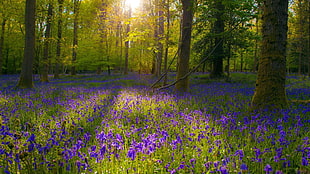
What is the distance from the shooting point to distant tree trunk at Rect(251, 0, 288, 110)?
4262 millimetres

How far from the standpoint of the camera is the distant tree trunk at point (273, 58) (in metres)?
4.26

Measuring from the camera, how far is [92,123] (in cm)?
384

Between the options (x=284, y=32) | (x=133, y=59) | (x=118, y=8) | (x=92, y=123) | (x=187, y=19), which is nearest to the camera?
(x=92, y=123)

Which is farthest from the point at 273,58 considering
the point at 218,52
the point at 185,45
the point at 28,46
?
the point at 28,46

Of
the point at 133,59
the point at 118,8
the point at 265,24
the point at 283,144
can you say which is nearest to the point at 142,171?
the point at 283,144

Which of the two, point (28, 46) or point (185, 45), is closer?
point (185, 45)

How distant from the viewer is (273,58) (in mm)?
4316

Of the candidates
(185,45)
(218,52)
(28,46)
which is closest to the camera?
(185,45)

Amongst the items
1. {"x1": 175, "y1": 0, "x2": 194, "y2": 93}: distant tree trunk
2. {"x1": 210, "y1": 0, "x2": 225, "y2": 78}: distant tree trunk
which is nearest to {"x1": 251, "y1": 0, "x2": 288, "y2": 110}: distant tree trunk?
{"x1": 175, "y1": 0, "x2": 194, "y2": 93}: distant tree trunk

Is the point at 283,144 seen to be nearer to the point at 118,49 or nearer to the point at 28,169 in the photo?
the point at 28,169

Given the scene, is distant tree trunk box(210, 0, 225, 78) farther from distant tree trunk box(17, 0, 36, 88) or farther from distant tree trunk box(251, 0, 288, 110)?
distant tree trunk box(17, 0, 36, 88)

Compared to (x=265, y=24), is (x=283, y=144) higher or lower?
lower

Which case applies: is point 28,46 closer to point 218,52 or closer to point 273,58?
point 273,58

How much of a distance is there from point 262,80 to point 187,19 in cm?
481
